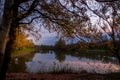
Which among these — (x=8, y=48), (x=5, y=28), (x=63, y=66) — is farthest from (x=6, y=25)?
(x=63, y=66)

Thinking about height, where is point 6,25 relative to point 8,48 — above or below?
above

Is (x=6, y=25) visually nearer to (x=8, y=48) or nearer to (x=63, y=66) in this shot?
(x=8, y=48)

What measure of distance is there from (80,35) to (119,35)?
8814 millimetres

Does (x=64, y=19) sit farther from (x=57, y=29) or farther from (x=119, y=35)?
(x=119, y=35)

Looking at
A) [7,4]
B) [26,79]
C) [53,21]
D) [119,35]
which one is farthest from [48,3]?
[119,35]

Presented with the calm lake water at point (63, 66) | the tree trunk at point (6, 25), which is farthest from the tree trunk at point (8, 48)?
the calm lake water at point (63, 66)

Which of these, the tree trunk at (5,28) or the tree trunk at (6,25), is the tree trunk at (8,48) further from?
the tree trunk at (5,28)

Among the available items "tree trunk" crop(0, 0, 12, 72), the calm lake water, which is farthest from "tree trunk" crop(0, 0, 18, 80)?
the calm lake water

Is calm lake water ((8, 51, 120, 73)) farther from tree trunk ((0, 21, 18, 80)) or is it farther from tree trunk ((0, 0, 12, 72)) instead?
tree trunk ((0, 0, 12, 72))

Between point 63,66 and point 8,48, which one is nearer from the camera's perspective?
point 8,48

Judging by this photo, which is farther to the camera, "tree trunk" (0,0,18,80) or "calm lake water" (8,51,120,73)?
"calm lake water" (8,51,120,73)

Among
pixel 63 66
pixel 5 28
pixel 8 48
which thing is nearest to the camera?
pixel 5 28

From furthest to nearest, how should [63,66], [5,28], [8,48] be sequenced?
[63,66] < [8,48] < [5,28]

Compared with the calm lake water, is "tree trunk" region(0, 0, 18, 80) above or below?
above
